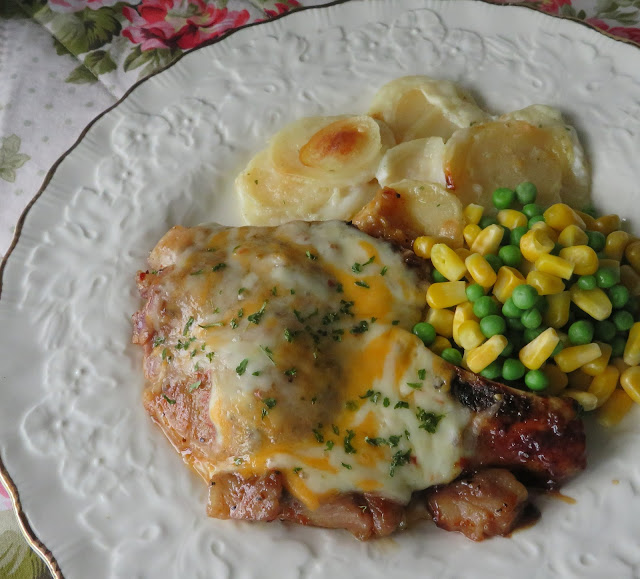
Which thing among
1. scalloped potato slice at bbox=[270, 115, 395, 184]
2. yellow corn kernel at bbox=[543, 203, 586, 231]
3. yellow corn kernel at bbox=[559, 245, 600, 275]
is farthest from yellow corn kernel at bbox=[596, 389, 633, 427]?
scalloped potato slice at bbox=[270, 115, 395, 184]

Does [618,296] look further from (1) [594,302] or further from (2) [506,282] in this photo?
(2) [506,282]

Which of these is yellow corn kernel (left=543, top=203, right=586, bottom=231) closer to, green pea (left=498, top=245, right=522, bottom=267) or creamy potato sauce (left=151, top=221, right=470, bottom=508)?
green pea (left=498, top=245, right=522, bottom=267)

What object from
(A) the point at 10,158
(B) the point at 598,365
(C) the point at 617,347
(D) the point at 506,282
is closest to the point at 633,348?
(C) the point at 617,347

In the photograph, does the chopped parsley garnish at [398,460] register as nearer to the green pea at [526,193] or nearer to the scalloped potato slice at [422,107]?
the green pea at [526,193]

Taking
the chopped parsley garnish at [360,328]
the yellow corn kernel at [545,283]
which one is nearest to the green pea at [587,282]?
the yellow corn kernel at [545,283]

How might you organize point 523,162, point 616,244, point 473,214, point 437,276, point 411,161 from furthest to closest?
point 411,161 → point 523,162 → point 473,214 → point 437,276 → point 616,244

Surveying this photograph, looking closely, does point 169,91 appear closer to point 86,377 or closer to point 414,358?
point 86,377

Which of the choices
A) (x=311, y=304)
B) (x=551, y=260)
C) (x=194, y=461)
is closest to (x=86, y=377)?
(x=194, y=461)
